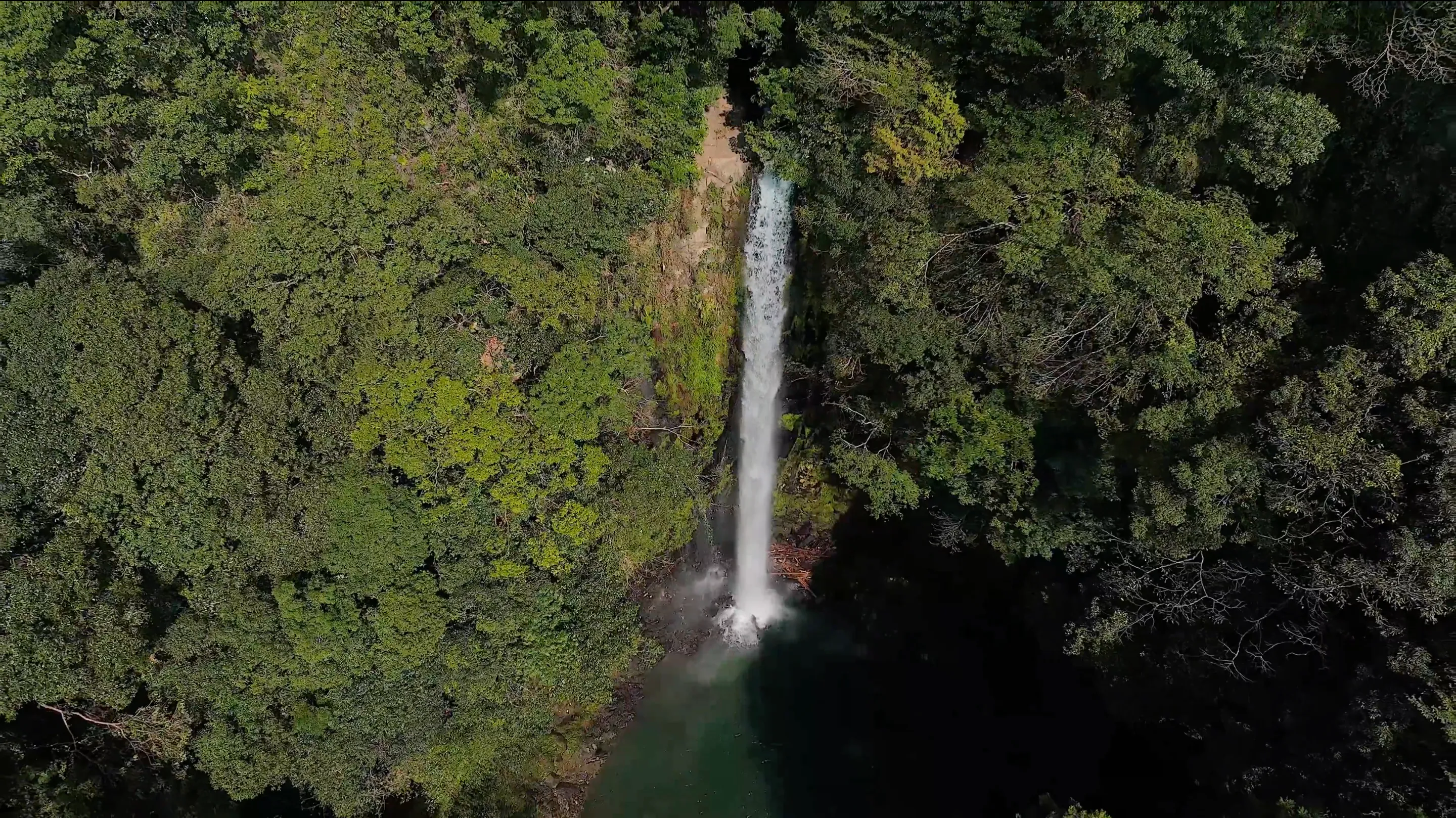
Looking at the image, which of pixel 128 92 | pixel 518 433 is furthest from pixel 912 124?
pixel 128 92

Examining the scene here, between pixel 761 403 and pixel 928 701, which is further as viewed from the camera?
pixel 928 701

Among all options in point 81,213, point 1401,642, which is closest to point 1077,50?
point 1401,642

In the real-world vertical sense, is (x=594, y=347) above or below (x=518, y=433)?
above

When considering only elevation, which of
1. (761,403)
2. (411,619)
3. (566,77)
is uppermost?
(566,77)

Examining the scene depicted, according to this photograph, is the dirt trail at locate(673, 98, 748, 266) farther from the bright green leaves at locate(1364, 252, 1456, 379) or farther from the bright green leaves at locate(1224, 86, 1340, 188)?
the bright green leaves at locate(1364, 252, 1456, 379)

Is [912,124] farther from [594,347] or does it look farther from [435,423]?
[435,423]

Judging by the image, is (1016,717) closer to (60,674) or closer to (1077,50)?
(1077,50)
